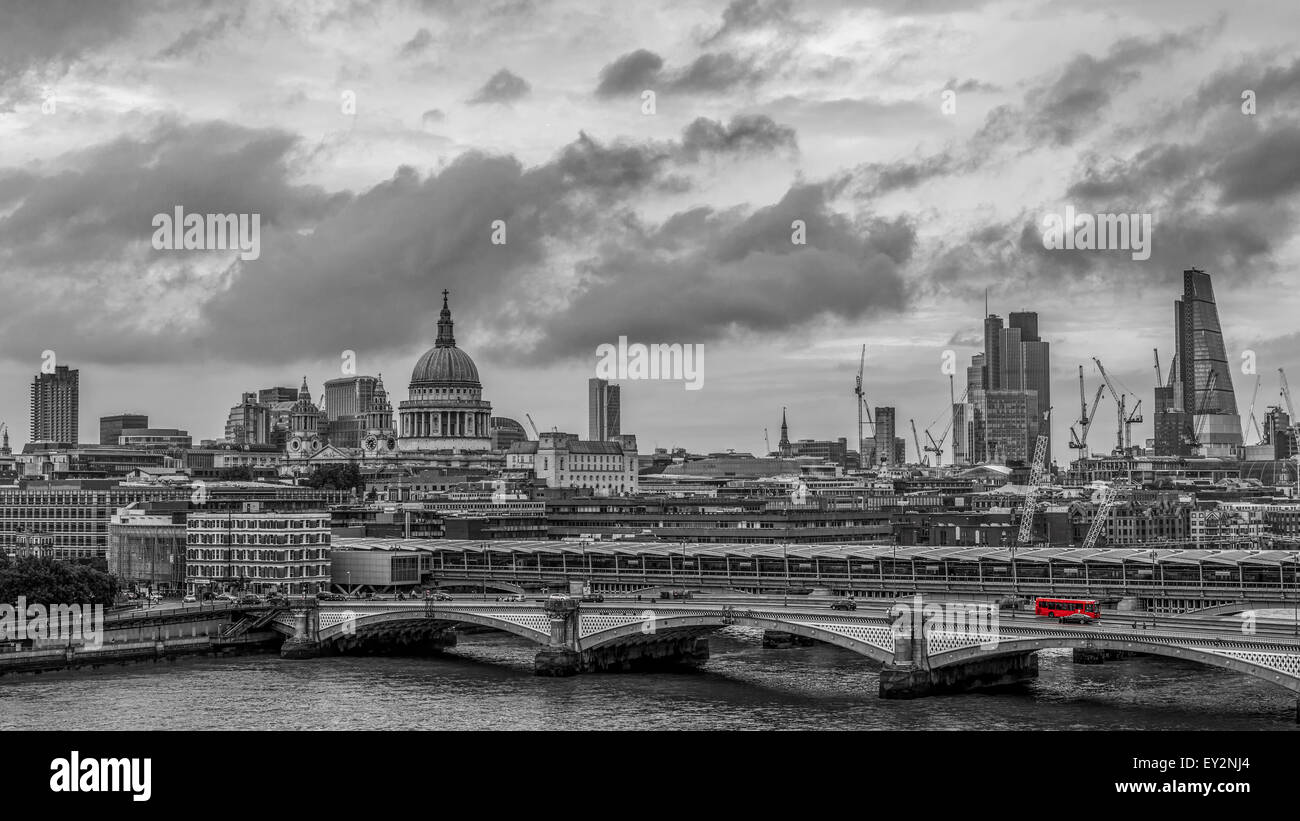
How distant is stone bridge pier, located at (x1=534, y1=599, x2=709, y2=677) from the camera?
52.6m

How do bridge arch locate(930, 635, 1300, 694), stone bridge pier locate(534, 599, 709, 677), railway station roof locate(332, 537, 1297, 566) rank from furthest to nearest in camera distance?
1. railway station roof locate(332, 537, 1297, 566)
2. stone bridge pier locate(534, 599, 709, 677)
3. bridge arch locate(930, 635, 1300, 694)

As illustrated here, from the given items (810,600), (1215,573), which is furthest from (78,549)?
(1215,573)

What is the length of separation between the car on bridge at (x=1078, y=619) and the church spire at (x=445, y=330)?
134144 mm

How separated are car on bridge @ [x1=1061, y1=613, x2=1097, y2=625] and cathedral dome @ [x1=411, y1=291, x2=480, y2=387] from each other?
132 m

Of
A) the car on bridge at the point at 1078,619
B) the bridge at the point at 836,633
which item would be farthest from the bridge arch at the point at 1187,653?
the car on bridge at the point at 1078,619

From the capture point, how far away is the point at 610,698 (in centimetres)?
4678

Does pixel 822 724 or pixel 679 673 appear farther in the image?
pixel 679 673

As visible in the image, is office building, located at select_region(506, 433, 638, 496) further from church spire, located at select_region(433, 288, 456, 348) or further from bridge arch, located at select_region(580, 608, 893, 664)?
bridge arch, located at select_region(580, 608, 893, 664)

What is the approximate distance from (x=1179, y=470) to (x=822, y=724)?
498 feet

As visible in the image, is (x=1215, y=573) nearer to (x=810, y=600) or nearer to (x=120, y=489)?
(x=810, y=600)

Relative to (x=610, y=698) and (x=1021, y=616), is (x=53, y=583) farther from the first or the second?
(x=1021, y=616)

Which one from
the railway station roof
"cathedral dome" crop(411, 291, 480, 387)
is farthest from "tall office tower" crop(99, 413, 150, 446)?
the railway station roof
